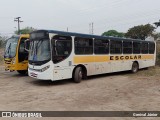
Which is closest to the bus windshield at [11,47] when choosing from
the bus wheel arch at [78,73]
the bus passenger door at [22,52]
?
the bus passenger door at [22,52]

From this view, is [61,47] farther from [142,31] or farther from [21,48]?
[142,31]

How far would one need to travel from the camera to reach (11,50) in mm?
16469

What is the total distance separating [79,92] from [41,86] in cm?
245

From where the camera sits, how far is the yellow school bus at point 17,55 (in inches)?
631

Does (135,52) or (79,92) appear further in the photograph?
(135,52)

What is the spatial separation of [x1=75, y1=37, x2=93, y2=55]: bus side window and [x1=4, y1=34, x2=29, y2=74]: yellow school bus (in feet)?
13.6

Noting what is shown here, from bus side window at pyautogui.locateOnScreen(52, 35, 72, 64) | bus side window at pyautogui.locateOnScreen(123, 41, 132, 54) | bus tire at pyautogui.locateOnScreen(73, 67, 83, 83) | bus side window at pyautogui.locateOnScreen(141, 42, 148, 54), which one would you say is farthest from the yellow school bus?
bus side window at pyautogui.locateOnScreen(141, 42, 148, 54)

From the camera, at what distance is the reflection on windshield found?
12.5 metres

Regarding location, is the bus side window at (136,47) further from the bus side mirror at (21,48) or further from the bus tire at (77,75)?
the bus side mirror at (21,48)

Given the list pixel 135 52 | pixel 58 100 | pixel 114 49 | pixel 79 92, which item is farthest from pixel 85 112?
pixel 135 52

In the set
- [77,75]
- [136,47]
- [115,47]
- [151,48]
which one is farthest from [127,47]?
[77,75]

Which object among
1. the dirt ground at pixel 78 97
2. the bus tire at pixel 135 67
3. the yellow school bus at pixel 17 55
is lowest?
the dirt ground at pixel 78 97

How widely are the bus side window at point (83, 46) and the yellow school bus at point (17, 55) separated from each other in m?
4.15

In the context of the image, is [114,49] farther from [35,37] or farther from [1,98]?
[1,98]
